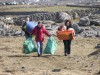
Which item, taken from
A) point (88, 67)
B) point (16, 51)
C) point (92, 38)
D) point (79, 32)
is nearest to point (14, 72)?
point (88, 67)

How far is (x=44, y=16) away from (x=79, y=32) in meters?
20.4

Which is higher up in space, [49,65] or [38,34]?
[38,34]

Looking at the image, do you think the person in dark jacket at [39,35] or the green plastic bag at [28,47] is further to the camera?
the green plastic bag at [28,47]

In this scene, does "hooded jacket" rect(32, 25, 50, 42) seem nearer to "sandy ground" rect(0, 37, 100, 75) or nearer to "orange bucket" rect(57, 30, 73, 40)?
"orange bucket" rect(57, 30, 73, 40)

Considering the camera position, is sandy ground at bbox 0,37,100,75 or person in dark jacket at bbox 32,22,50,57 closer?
sandy ground at bbox 0,37,100,75

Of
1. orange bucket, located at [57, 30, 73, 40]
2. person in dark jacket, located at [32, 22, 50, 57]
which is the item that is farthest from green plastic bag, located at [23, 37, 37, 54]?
orange bucket, located at [57, 30, 73, 40]

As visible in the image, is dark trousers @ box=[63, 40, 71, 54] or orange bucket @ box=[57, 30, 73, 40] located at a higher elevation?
orange bucket @ box=[57, 30, 73, 40]

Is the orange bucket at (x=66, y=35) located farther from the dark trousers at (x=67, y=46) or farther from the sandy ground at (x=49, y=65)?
the sandy ground at (x=49, y=65)

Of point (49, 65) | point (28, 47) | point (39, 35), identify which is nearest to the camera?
point (49, 65)

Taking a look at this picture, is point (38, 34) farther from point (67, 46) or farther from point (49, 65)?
point (49, 65)

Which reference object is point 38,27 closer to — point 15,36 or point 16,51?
point 16,51

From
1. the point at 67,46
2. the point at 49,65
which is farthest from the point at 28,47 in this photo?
the point at 49,65

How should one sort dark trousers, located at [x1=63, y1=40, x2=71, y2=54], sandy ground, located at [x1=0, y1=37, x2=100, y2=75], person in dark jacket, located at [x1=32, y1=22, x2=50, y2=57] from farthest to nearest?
dark trousers, located at [x1=63, y1=40, x2=71, y2=54]
person in dark jacket, located at [x1=32, y1=22, x2=50, y2=57]
sandy ground, located at [x1=0, y1=37, x2=100, y2=75]

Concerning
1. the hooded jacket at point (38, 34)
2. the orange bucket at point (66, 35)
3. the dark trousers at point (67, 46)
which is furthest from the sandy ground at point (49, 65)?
the orange bucket at point (66, 35)
